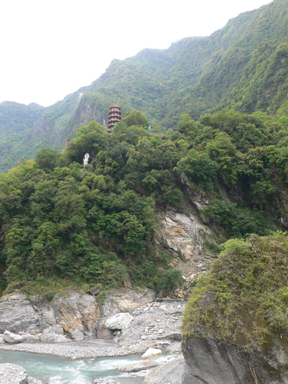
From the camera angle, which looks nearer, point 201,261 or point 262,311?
point 262,311

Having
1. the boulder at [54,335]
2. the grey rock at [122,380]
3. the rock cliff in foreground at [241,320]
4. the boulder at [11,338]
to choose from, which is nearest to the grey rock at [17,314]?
the boulder at [11,338]

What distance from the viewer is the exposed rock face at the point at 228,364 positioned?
6523 mm

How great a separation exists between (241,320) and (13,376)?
10.0 m

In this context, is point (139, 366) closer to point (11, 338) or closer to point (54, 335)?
point (54, 335)

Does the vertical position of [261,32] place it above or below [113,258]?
above

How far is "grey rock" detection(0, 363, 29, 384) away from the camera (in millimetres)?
10141

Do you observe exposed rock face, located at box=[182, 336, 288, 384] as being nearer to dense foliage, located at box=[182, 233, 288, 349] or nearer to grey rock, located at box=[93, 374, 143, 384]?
dense foliage, located at box=[182, 233, 288, 349]

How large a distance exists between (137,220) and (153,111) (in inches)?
2667

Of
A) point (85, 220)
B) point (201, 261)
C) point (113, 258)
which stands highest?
point (85, 220)

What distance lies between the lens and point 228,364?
281 inches

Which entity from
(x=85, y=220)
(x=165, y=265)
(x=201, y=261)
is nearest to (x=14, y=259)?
(x=85, y=220)

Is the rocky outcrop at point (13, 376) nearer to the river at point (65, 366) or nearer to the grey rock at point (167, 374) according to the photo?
the river at point (65, 366)

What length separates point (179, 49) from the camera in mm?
144625

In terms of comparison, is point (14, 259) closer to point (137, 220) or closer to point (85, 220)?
point (85, 220)
